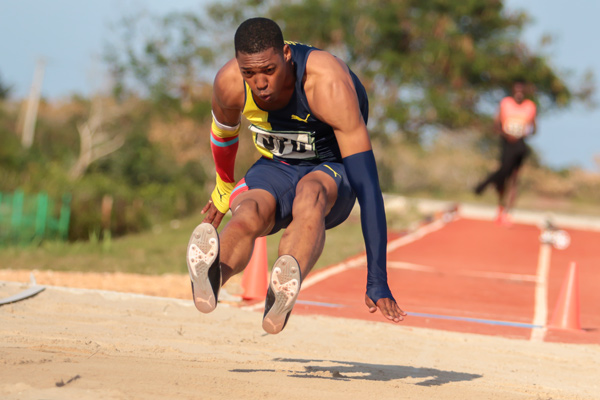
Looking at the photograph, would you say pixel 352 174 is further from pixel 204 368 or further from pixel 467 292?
pixel 467 292

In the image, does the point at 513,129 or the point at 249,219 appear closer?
the point at 249,219

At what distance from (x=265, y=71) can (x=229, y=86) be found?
54 centimetres

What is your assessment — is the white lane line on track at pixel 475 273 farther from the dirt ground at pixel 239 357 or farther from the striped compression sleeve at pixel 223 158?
the striped compression sleeve at pixel 223 158

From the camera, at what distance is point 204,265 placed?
12.6 ft

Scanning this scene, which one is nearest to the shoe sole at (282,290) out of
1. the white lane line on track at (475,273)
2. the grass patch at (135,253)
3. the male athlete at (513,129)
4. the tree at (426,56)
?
the grass patch at (135,253)

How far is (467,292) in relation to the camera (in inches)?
371

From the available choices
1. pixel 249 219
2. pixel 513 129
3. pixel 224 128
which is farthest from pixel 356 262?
pixel 249 219

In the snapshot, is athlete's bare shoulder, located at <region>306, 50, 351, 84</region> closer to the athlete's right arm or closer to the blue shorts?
the athlete's right arm

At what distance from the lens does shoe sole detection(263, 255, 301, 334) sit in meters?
3.83

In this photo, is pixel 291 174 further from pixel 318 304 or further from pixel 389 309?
pixel 318 304

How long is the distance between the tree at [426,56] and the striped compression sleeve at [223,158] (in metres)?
22.9

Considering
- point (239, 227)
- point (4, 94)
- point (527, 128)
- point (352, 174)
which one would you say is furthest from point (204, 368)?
point (4, 94)

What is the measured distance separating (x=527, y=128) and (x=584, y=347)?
737 centimetres

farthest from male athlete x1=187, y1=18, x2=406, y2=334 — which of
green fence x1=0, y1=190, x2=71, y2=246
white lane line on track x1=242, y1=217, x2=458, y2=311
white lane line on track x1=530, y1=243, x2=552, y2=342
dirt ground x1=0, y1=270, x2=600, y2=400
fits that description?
green fence x1=0, y1=190, x2=71, y2=246
